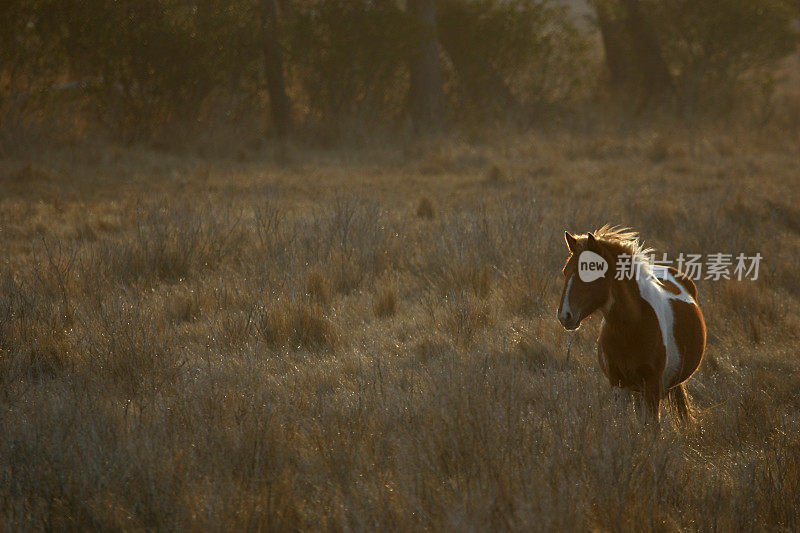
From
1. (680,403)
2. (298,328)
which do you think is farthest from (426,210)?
(680,403)

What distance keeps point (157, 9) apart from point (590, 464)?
12037 millimetres

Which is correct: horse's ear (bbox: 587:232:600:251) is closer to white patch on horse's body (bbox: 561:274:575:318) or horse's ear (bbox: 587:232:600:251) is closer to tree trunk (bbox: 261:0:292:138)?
white patch on horse's body (bbox: 561:274:575:318)

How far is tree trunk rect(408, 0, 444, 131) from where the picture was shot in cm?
1560

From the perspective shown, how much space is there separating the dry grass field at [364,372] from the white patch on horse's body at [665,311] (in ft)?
0.96

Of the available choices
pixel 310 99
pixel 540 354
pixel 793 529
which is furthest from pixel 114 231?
pixel 310 99

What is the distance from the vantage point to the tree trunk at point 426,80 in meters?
15.6

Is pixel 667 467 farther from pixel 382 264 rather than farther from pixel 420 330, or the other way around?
pixel 382 264

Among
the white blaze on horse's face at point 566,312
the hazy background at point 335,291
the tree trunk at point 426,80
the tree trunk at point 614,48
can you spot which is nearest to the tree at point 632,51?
the tree trunk at point 614,48

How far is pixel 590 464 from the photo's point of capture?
9.41 ft

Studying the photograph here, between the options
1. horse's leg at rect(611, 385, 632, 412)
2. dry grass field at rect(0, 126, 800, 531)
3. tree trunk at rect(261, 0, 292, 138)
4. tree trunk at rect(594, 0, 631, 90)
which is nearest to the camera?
dry grass field at rect(0, 126, 800, 531)

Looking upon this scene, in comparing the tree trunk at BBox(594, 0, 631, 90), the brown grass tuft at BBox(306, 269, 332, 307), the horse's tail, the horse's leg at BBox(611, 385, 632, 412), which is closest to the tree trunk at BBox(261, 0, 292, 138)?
the tree trunk at BBox(594, 0, 631, 90)

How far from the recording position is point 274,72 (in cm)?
1453
